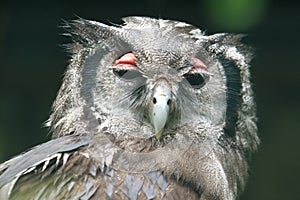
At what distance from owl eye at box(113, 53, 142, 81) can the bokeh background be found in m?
1.98

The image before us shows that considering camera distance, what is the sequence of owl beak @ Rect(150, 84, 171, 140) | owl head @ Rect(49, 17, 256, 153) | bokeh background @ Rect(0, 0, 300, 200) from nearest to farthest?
1. owl beak @ Rect(150, 84, 171, 140)
2. owl head @ Rect(49, 17, 256, 153)
3. bokeh background @ Rect(0, 0, 300, 200)

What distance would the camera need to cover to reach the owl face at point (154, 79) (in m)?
2.61

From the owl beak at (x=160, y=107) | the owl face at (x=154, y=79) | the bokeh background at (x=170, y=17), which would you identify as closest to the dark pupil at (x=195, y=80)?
the owl face at (x=154, y=79)

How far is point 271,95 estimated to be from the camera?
493 centimetres

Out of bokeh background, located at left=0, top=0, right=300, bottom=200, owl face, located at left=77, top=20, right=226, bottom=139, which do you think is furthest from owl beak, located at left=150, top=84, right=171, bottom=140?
bokeh background, located at left=0, top=0, right=300, bottom=200

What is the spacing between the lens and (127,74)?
268cm

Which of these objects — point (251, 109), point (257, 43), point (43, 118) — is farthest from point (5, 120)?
point (251, 109)

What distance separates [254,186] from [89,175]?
8.11 feet

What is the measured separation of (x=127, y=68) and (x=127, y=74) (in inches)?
0.9

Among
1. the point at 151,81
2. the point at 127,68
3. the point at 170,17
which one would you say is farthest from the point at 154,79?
the point at 170,17

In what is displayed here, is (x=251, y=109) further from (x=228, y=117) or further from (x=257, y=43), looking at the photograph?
(x=257, y=43)

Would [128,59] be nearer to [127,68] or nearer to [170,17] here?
[127,68]

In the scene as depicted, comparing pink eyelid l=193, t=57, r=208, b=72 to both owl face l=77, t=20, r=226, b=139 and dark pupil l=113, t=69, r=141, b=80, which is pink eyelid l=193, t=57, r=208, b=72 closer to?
owl face l=77, t=20, r=226, b=139

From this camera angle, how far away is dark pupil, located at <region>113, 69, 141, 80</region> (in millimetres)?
2666
